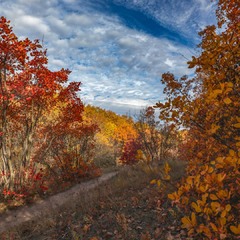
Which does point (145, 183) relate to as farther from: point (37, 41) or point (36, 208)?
point (37, 41)

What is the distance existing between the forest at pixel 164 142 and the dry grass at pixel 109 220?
0.05 meters

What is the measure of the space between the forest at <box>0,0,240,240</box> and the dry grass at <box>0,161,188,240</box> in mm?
49

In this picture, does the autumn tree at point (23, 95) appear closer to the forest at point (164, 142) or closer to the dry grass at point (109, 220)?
the forest at point (164, 142)

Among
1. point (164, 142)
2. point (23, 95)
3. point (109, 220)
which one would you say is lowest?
point (109, 220)

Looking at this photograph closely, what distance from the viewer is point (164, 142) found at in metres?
15.7

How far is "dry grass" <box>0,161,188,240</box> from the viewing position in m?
4.67

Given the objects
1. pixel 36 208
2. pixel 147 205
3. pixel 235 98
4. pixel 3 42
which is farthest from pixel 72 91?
pixel 235 98

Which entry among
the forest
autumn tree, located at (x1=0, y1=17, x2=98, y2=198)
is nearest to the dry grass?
the forest

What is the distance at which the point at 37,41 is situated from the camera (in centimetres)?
952

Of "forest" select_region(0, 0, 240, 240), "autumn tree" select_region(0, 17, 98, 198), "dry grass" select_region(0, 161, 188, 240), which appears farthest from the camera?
"autumn tree" select_region(0, 17, 98, 198)

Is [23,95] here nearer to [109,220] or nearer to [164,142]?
[109,220]

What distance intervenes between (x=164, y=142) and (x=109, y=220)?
36.0 ft

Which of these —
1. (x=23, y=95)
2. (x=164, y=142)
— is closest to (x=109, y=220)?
(x=23, y=95)

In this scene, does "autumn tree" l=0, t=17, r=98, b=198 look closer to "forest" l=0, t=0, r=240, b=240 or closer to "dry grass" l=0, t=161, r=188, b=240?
"forest" l=0, t=0, r=240, b=240
